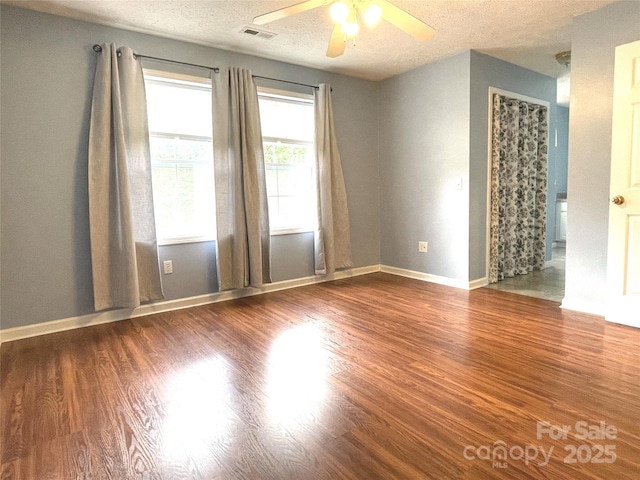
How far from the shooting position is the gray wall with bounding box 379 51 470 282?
4.12 m

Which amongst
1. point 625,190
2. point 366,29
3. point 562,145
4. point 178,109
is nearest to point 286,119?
point 178,109

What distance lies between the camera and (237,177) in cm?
377

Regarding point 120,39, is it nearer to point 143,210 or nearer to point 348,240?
point 143,210

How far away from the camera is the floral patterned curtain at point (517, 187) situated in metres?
4.32

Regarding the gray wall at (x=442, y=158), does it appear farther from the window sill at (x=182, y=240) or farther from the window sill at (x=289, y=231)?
the window sill at (x=182, y=240)

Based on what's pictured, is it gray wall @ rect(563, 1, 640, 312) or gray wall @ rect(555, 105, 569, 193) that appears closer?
gray wall @ rect(563, 1, 640, 312)

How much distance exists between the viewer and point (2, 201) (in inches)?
111

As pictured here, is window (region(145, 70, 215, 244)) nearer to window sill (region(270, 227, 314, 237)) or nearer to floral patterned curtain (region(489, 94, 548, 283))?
window sill (region(270, 227, 314, 237))

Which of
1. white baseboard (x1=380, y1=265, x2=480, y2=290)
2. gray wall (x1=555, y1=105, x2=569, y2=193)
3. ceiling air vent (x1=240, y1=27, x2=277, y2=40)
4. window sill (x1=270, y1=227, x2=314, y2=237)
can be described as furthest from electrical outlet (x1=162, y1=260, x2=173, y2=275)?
gray wall (x1=555, y1=105, x2=569, y2=193)

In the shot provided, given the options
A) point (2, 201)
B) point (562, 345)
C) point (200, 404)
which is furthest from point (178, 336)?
point (562, 345)

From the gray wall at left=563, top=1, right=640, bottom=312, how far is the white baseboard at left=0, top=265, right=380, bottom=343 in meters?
2.57

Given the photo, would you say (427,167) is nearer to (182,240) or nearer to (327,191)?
(327,191)

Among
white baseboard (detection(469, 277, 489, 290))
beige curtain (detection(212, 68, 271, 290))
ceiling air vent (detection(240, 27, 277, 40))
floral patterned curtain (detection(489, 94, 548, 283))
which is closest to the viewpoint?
ceiling air vent (detection(240, 27, 277, 40))

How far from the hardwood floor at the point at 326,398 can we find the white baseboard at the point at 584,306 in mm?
170
